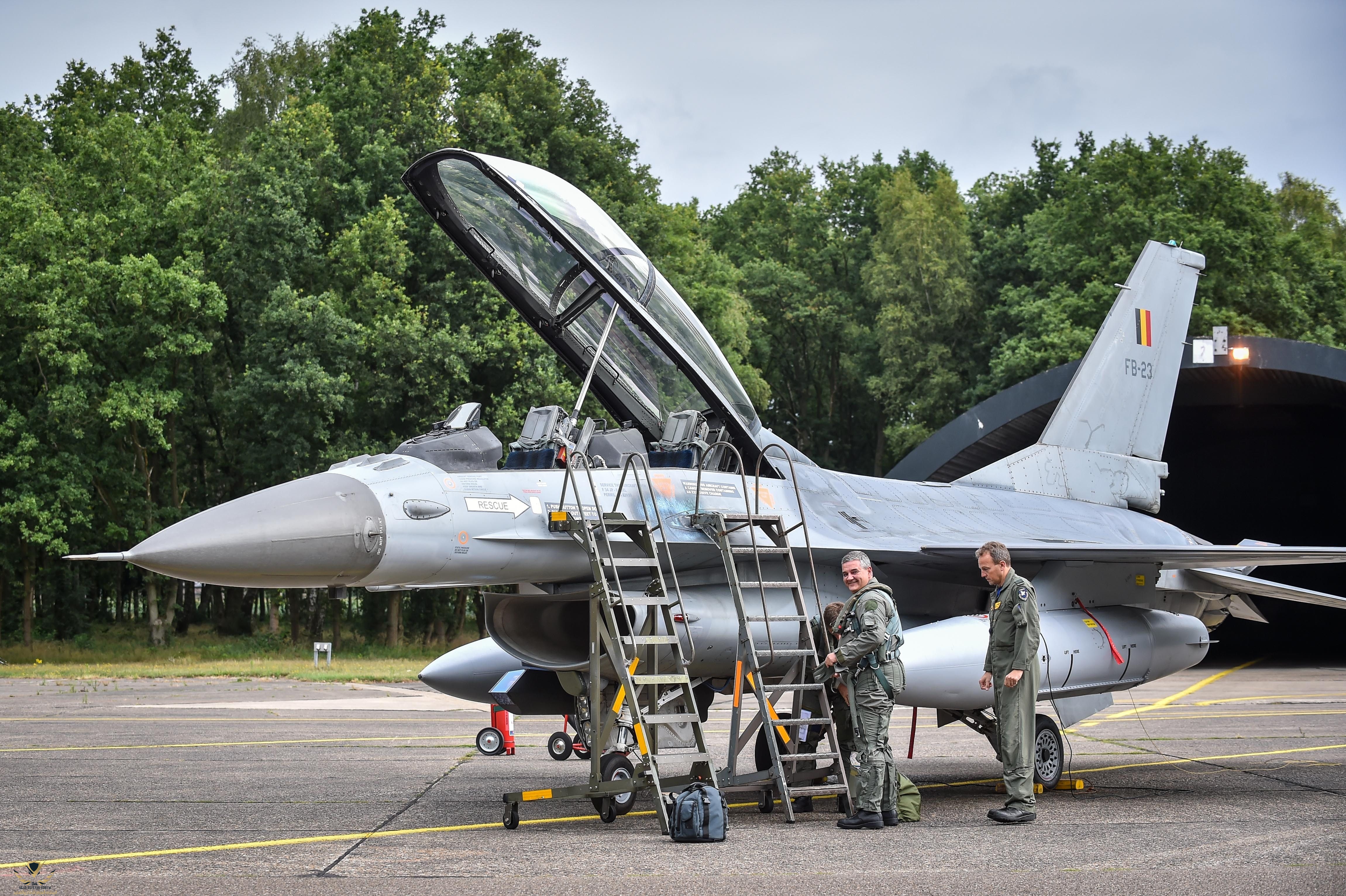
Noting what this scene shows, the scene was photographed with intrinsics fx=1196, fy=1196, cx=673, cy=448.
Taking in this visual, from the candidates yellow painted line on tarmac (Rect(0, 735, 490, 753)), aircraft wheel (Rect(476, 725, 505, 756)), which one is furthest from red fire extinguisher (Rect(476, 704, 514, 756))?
yellow painted line on tarmac (Rect(0, 735, 490, 753))

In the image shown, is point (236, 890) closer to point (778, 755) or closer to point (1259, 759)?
point (778, 755)

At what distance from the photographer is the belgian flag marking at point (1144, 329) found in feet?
42.9

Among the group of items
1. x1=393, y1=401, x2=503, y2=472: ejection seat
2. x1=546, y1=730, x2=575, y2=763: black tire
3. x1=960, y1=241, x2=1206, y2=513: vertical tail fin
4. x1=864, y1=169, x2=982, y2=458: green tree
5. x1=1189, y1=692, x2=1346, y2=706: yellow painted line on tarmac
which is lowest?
x1=1189, y1=692, x2=1346, y2=706: yellow painted line on tarmac

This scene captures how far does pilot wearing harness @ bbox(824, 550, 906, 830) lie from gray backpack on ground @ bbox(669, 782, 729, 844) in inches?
40.7

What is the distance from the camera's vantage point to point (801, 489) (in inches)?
379

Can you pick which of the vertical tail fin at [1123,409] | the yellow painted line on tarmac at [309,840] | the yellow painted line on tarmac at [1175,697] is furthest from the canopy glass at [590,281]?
the yellow painted line on tarmac at [1175,697]

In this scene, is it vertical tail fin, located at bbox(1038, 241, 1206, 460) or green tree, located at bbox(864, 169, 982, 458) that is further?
green tree, located at bbox(864, 169, 982, 458)

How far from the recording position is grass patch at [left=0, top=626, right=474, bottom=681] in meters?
23.6

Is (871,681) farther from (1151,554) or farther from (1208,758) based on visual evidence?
(1208,758)

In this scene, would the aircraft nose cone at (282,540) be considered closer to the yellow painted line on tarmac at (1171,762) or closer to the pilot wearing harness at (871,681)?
the pilot wearing harness at (871,681)

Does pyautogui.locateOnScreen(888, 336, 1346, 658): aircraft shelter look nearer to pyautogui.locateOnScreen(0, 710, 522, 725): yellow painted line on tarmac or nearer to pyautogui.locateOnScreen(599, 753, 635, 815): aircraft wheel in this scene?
pyautogui.locateOnScreen(0, 710, 522, 725): yellow painted line on tarmac

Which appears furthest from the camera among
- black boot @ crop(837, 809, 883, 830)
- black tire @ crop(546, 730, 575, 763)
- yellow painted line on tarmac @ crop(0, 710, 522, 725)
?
yellow painted line on tarmac @ crop(0, 710, 522, 725)

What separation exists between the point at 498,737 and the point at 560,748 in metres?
0.63

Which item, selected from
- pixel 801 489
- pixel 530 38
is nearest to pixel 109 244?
pixel 530 38
